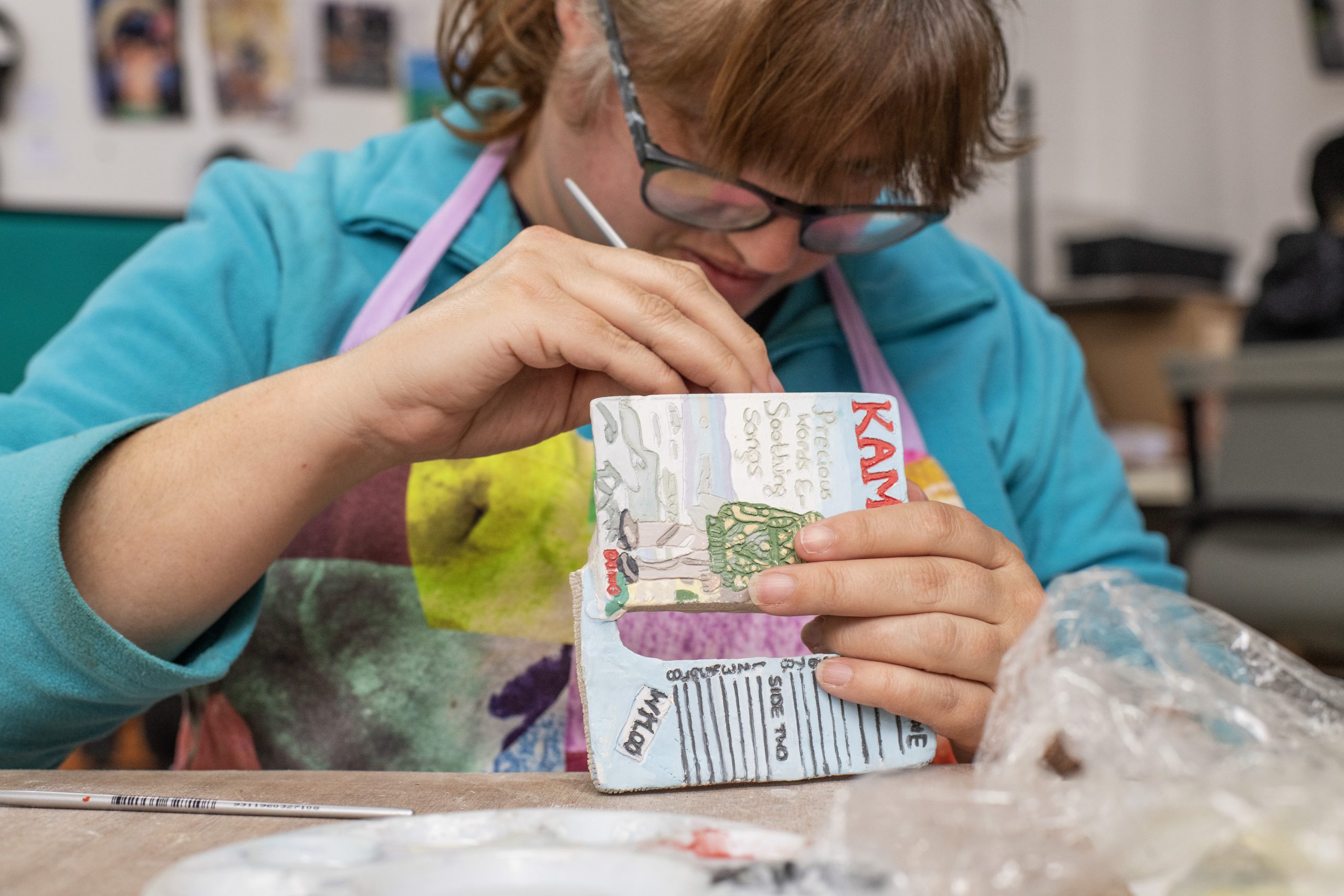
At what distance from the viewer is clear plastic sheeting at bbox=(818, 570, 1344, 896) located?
0.42 metres

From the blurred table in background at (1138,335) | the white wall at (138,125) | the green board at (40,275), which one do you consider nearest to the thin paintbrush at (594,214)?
the green board at (40,275)

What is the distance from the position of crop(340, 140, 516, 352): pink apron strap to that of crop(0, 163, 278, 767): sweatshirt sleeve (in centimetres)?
8

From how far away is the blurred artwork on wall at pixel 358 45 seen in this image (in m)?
2.02

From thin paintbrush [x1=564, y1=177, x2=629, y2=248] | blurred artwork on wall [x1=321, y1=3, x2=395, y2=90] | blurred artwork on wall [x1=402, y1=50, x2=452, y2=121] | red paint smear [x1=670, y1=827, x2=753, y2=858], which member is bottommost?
red paint smear [x1=670, y1=827, x2=753, y2=858]

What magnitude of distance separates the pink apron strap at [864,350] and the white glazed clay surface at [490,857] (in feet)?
1.92

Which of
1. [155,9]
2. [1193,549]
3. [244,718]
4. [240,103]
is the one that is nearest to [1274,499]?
[1193,549]

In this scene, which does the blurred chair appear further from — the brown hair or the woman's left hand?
the woman's left hand

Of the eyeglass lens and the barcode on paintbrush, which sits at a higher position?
the eyeglass lens

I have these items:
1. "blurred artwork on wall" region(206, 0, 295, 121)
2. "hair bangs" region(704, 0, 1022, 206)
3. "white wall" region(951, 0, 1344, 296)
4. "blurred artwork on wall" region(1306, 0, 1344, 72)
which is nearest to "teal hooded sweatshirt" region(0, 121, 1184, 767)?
"hair bangs" region(704, 0, 1022, 206)

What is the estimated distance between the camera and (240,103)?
76.8 inches

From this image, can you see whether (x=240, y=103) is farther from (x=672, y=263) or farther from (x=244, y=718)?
(x=672, y=263)

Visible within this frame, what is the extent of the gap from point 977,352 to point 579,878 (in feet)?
→ 2.49

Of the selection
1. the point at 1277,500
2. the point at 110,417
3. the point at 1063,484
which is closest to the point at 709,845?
the point at 110,417

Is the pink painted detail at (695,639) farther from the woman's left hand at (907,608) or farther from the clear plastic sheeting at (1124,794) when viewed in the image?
the clear plastic sheeting at (1124,794)
